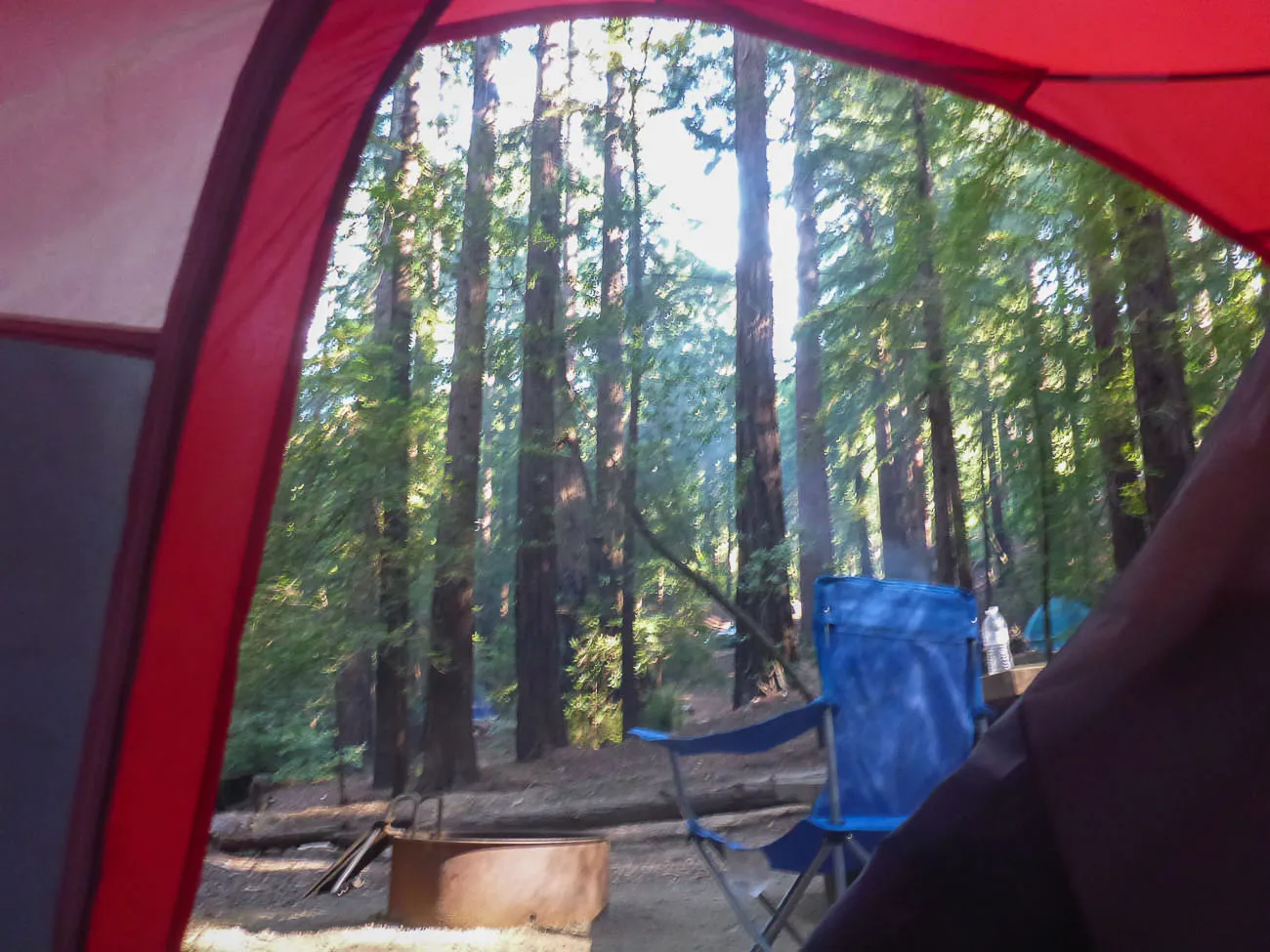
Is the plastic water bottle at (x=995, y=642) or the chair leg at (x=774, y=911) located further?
the plastic water bottle at (x=995, y=642)

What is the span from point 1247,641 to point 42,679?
182 cm

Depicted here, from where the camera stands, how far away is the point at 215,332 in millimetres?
1994

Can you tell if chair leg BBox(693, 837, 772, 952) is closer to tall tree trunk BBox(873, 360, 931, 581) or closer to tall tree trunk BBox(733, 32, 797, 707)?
tall tree trunk BBox(733, 32, 797, 707)

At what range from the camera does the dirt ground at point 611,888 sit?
142 inches

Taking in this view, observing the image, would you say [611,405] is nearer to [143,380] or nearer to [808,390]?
[808,390]

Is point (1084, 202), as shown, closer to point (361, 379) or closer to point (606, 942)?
point (606, 942)

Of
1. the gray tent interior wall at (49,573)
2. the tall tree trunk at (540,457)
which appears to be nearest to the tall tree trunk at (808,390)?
the tall tree trunk at (540,457)

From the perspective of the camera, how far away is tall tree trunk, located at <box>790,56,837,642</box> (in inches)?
492

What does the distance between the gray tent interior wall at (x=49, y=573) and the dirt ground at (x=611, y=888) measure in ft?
6.28

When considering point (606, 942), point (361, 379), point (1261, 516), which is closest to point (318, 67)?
point (1261, 516)

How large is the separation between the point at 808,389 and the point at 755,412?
383cm

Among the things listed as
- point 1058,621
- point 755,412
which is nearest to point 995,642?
point 1058,621

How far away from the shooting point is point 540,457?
10250mm

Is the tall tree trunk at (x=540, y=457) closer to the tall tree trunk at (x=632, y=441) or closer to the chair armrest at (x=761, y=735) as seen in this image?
the tall tree trunk at (x=632, y=441)
